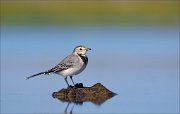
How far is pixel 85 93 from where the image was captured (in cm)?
1680

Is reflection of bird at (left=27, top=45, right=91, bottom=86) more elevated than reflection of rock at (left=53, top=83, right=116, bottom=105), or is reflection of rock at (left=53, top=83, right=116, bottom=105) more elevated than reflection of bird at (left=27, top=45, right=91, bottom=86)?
reflection of bird at (left=27, top=45, right=91, bottom=86)

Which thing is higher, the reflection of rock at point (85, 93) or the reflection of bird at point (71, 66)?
the reflection of bird at point (71, 66)

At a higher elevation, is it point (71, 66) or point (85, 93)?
point (71, 66)

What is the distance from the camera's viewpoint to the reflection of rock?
16625 millimetres

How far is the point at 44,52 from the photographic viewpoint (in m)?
24.2

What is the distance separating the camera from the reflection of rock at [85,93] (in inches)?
655

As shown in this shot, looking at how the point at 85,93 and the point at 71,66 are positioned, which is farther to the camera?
the point at 71,66

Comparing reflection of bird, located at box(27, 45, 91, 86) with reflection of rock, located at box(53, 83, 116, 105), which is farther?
reflection of bird, located at box(27, 45, 91, 86)

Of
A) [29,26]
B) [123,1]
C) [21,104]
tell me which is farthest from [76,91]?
[123,1]

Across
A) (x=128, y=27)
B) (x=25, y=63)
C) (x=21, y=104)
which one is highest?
(x=128, y=27)

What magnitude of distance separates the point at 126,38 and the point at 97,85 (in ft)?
37.7

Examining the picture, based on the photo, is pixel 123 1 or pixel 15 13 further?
pixel 123 1

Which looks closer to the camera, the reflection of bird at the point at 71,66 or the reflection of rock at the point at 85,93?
the reflection of rock at the point at 85,93

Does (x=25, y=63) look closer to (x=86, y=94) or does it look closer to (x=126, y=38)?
(x=86, y=94)
